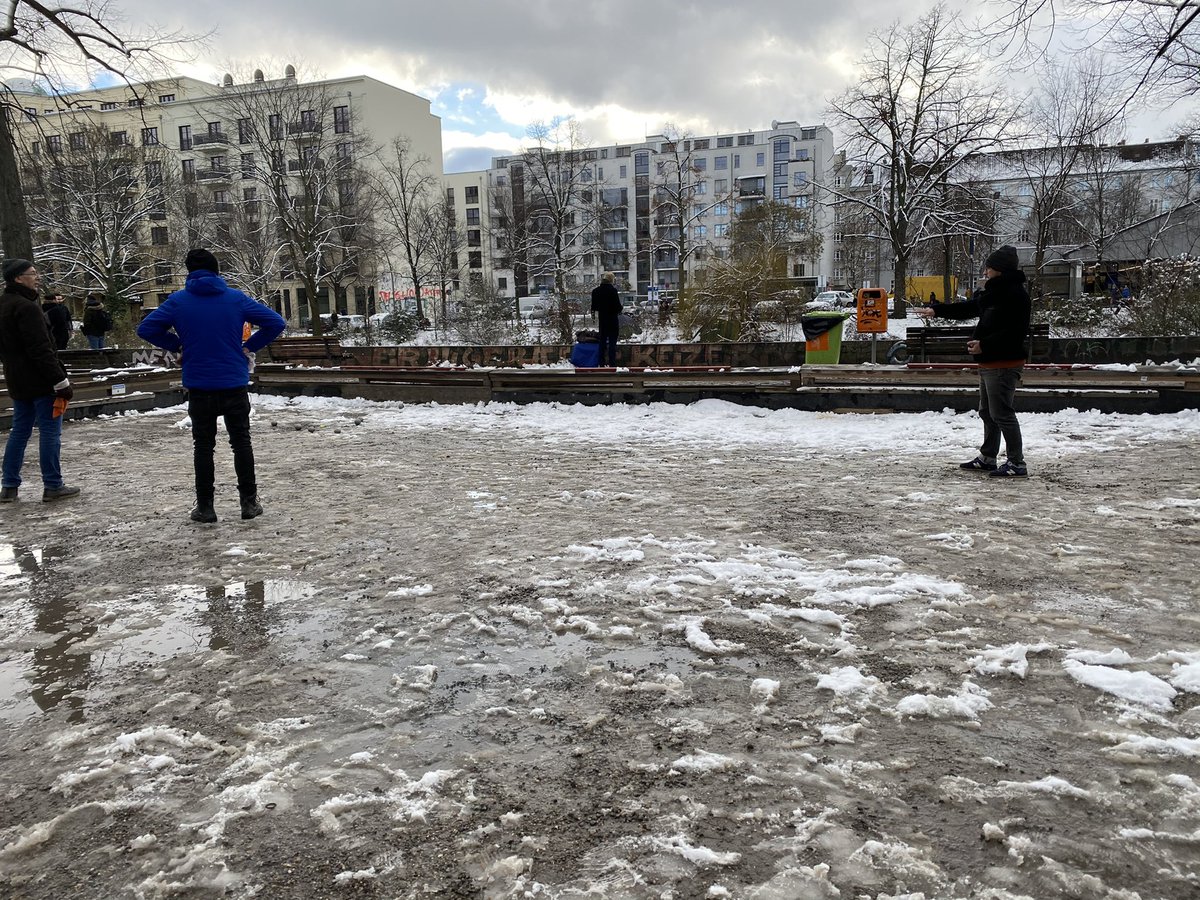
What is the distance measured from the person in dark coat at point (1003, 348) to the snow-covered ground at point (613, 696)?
518 millimetres

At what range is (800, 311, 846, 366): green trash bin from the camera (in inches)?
520

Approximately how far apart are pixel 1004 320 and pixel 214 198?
61043 mm

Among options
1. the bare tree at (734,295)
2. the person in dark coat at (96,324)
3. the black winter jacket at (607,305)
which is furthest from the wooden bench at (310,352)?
the bare tree at (734,295)

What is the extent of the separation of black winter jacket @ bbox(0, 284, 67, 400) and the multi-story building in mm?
14968

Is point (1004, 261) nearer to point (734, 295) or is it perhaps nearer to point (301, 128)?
point (734, 295)

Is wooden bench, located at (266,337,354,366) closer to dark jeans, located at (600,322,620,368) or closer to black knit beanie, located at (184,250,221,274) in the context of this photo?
dark jeans, located at (600,322,620,368)

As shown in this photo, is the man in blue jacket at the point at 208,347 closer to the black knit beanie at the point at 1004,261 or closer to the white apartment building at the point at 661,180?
the black knit beanie at the point at 1004,261

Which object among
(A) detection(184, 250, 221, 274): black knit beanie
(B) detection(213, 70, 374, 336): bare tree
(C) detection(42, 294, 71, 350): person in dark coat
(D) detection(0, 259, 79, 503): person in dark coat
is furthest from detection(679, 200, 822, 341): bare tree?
(B) detection(213, 70, 374, 336): bare tree

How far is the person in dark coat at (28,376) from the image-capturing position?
674 cm

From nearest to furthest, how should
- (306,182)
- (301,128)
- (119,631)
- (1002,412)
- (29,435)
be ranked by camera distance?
(119,631)
(29,435)
(1002,412)
(306,182)
(301,128)

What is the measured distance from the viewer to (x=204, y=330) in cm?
593

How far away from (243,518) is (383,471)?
2.00 m

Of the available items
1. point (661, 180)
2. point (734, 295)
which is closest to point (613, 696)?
point (734, 295)

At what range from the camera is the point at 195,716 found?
319 cm
